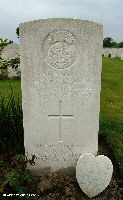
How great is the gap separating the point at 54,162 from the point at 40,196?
47 centimetres

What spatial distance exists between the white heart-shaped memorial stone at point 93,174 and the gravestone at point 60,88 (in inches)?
11.6

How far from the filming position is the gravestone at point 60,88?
293 centimetres

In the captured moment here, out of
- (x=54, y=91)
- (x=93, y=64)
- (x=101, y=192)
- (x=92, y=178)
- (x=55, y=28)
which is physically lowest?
(x=101, y=192)

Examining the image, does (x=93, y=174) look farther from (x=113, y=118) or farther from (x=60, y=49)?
(x=113, y=118)

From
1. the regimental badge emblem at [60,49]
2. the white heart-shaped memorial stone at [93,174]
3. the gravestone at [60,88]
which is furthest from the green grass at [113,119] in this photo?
the regimental badge emblem at [60,49]

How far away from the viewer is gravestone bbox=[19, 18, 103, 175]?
9.61ft

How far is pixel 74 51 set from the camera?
2988 millimetres

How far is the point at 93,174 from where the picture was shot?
301 cm

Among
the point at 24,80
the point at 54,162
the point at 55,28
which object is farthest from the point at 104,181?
the point at 55,28

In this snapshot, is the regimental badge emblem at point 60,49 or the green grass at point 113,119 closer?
the regimental badge emblem at point 60,49

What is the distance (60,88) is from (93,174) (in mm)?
1009

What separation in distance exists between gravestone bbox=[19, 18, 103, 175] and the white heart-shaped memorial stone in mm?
294

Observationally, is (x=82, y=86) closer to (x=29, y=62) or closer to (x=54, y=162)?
(x=29, y=62)

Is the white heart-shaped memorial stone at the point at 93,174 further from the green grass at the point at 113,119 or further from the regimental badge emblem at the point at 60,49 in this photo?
the regimental badge emblem at the point at 60,49
